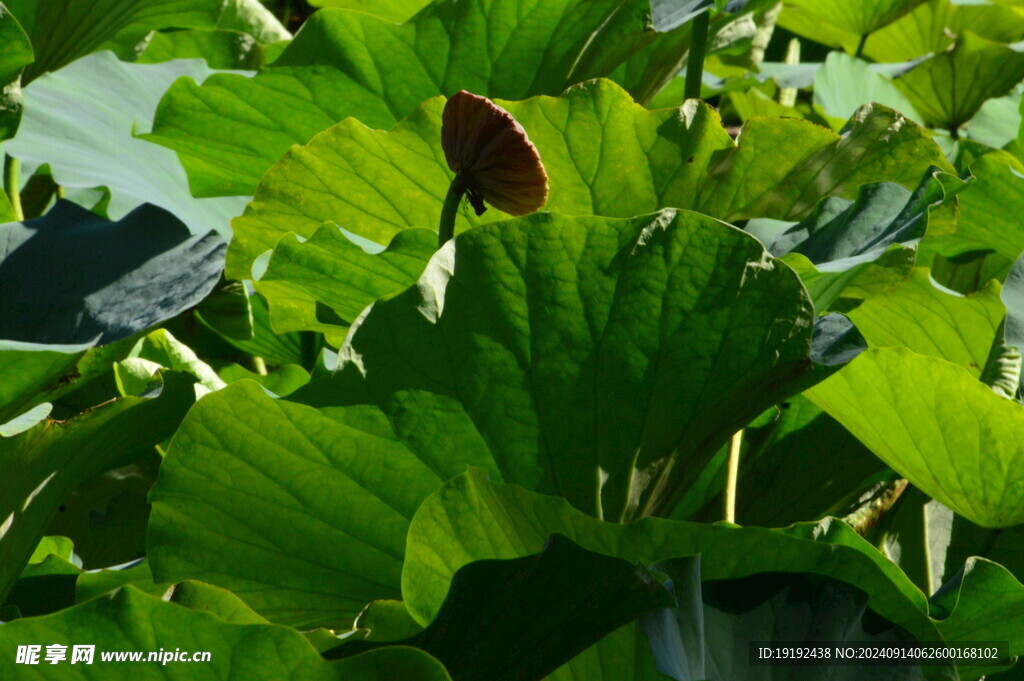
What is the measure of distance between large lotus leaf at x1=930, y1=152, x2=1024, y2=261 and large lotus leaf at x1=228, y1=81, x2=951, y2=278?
136 millimetres

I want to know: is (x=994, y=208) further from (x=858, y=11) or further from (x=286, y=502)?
(x=858, y=11)

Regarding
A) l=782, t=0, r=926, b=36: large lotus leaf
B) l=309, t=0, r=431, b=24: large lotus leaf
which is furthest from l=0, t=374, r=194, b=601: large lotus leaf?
l=782, t=0, r=926, b=36: large lotus leaf

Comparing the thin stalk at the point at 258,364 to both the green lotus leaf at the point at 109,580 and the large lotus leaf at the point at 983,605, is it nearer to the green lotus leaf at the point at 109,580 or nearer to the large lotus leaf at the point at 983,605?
the green lotus leaf at the point at 109,580


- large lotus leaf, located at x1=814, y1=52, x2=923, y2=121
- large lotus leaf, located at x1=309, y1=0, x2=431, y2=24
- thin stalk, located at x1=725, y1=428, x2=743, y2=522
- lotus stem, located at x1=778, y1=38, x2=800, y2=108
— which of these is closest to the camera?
thin stalk, located at x1=725, y1=428, x2=743, y2=522

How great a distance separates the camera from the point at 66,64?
39.2 inches

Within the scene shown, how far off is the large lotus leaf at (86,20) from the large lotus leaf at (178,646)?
2.42ft

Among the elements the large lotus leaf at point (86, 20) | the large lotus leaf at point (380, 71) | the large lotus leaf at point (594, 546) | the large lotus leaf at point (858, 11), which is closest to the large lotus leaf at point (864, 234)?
the large lotus leaf at point (594, 546)

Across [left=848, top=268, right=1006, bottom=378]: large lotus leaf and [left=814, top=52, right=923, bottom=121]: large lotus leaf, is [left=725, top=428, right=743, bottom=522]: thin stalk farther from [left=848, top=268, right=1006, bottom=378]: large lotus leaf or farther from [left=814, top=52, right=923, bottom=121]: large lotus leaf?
[left=814, top=52, right=923, bottom=121]: large lotus leaf

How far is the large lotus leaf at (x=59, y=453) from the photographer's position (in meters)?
0.54

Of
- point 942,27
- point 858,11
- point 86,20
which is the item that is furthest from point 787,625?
point 942,27

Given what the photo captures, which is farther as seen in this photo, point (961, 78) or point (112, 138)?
point (961, 78)

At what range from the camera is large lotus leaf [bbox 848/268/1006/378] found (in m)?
0.72

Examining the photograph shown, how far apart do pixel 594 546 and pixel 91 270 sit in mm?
483

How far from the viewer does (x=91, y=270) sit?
75 centimetres
